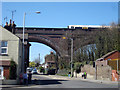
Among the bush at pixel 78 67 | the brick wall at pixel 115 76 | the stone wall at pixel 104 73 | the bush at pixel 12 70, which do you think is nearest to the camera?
the bush at pixel 12 70

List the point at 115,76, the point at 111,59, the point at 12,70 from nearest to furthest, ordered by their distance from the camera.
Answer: the point at 12,70, the point at 115,76, the point at 111,59

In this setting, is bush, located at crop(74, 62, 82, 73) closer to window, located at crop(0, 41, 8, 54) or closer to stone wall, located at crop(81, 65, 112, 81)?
stone wall, located at crop(81, 65, 112, 81)

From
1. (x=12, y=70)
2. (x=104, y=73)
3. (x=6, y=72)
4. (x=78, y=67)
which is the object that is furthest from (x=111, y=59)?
(x=6, y=72)

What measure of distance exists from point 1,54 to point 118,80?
17.9m

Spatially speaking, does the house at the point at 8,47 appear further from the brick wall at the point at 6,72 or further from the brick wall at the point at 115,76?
the brick wall at the point at 115,76

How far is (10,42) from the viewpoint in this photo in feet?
82.6

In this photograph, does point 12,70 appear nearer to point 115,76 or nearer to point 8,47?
point 8,47

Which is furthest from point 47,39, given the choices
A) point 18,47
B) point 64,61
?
point 18,47

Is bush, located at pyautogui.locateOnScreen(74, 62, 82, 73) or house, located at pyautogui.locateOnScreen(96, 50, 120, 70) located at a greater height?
house, located at pyautogui.locateOnScreen(96, 50, 120, 70)

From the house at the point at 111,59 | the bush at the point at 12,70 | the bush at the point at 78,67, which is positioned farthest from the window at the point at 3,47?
the bush at the point at 78,67

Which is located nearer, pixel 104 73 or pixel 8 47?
pixel 8 47

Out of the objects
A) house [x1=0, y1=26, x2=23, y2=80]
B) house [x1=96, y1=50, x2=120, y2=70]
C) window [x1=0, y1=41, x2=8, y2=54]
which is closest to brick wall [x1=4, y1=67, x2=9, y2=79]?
house [x1=0, y1=26, x2=23, y2=80]

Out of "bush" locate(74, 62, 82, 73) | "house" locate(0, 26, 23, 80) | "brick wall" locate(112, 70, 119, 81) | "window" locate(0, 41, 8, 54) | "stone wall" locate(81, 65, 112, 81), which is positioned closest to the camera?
"house" locate(0, 26, 23, 80)

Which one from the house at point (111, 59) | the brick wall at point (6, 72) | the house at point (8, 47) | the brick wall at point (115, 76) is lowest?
the brick wall at point (115, 76)
